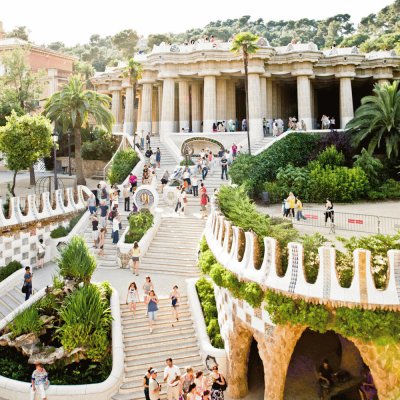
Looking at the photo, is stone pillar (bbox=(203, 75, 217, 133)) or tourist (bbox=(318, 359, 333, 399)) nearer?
tourist (bbox=(318, 359, 333, 399))

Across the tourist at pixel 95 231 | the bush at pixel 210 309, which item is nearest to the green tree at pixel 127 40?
the tourist at pixel 95 231

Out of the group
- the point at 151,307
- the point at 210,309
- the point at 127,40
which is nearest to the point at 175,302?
the point at 151,307

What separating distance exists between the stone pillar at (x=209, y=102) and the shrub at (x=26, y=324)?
86.6 feet

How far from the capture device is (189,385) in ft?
40.4

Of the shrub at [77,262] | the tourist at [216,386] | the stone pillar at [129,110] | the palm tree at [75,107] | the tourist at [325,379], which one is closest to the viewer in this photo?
the tourist at [216,386]

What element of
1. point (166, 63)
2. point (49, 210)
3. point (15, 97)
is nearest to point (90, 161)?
point (15, 97)

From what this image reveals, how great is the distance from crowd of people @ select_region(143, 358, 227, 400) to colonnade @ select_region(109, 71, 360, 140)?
27719 mm

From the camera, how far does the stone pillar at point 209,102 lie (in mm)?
38969

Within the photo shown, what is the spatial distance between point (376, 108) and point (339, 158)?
4541 millimetres

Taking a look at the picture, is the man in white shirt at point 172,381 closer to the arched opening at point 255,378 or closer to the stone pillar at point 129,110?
the arched opening at point 255,378

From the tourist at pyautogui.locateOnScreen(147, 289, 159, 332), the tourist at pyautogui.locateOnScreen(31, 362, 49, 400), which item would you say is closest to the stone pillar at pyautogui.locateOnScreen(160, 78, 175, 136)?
the tourist at pyautogui.locateOnScreen(147, 289, 159, 332)

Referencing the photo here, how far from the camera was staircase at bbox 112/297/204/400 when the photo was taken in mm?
14516

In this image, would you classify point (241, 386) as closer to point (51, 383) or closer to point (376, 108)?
point (51, 383)

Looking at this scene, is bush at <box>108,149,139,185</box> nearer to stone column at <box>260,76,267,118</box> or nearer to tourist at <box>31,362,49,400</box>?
stone column at <box>260,76,267,118</box>
